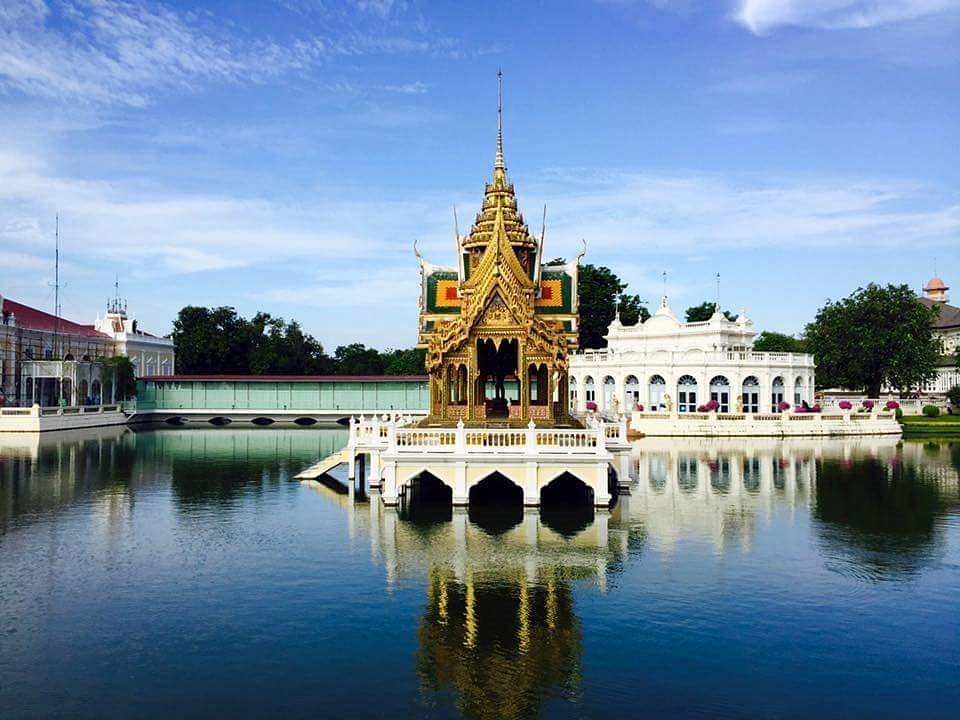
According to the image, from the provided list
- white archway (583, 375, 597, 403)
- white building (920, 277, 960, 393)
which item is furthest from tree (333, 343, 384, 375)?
white building (920, 277, 960, 393)

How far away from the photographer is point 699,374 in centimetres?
6194

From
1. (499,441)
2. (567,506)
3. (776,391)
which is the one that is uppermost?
(776,391)

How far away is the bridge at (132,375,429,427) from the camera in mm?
74438

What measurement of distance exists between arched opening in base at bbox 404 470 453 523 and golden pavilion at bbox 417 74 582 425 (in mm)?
2446

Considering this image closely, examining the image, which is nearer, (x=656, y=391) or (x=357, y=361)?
(x=656, y=391)

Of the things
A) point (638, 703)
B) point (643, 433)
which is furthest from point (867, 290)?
point (638, 703)

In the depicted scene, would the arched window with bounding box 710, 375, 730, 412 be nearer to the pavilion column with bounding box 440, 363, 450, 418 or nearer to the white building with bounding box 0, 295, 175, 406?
the pavilion column with bounding box 440, 363, 450, 418

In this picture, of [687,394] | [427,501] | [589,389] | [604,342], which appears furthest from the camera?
[604,342]

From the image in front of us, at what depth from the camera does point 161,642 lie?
1425 cm

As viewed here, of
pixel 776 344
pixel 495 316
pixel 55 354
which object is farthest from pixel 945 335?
pixel 55 354

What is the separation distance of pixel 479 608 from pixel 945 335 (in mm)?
94286

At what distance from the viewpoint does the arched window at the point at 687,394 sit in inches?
2461

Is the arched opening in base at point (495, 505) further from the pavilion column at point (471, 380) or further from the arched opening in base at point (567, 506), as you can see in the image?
the pavilion column at point (471, 380)

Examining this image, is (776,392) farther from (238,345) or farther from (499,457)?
(238,345)
